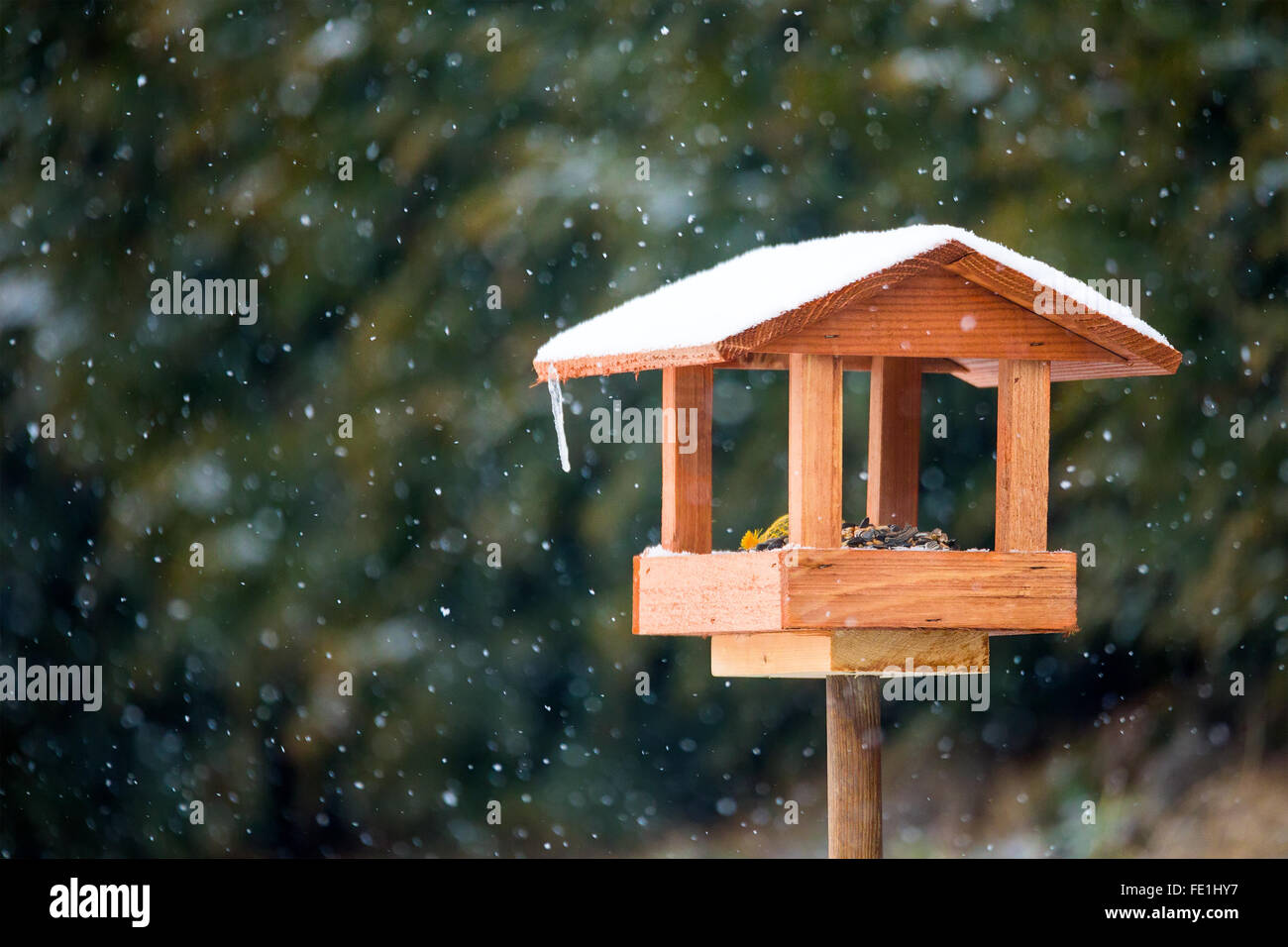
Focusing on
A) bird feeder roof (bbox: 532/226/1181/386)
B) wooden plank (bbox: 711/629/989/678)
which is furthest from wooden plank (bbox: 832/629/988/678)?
bird feeder roof (bbox: 532/226/1181/386)

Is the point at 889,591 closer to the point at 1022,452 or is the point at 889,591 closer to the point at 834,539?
the point at 834,539

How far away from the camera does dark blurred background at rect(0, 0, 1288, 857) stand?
22.2 ft

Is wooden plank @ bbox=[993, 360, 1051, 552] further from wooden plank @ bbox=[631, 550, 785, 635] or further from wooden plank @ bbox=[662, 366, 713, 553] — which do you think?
wooden plank @ bbox=[662, 366, 713, 553]

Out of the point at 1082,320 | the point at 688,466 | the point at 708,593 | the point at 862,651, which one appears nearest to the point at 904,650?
the point at 862,651

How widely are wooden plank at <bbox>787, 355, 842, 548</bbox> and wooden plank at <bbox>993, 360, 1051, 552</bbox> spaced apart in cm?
41

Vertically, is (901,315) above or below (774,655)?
above

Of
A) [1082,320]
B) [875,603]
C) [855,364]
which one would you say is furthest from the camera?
[855,364]

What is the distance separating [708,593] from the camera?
11.9 feet

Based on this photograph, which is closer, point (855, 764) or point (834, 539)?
point (834, 539)

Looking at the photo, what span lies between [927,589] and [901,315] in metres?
0.63

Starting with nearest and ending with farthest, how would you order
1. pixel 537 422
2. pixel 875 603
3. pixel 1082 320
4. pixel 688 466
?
pixel 875 603 → pixel 1082 320 → pixel 688 466 → pixel 537 422

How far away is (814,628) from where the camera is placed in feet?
11.0

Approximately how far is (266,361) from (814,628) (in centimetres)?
527

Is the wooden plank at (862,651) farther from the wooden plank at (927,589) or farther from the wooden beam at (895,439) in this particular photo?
the wooden beam at (895,439)
